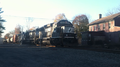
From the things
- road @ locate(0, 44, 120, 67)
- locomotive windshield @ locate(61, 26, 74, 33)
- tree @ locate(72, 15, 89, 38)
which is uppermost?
tree @ locate(72, 15, 89, 38)

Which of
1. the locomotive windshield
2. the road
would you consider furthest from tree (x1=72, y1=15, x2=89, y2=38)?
the road

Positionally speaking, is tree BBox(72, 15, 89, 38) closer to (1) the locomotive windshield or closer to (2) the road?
(1) the locomotive windshield

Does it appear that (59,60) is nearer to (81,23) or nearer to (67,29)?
(67,29)

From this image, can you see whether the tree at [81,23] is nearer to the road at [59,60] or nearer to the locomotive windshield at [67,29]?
the locomotive windshield at [67,29]

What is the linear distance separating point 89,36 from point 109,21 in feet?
22.8

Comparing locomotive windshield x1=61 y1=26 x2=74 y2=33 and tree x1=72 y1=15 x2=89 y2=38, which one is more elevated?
tree x1=72 y1=15 x2=89 y2=38

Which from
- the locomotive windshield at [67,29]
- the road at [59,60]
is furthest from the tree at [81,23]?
the road at [59,60]

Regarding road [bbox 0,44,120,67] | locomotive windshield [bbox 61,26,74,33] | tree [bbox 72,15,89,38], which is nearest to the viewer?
road [bbox 0,44,120,67]

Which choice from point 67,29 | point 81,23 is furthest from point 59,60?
point 81,23

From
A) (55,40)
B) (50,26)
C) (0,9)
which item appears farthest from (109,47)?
(0,9)

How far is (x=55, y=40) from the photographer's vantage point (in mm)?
19328

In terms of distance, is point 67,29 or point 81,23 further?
point 81,23

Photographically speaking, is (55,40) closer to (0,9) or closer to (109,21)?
(109,21)

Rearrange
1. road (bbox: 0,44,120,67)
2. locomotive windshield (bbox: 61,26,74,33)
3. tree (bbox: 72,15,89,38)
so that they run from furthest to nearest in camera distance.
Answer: tree (bbox: 72,15,89,38) < locomotive windshield (bbox: 61,26,74,33) < road (bbox: 0,44,120,67)
